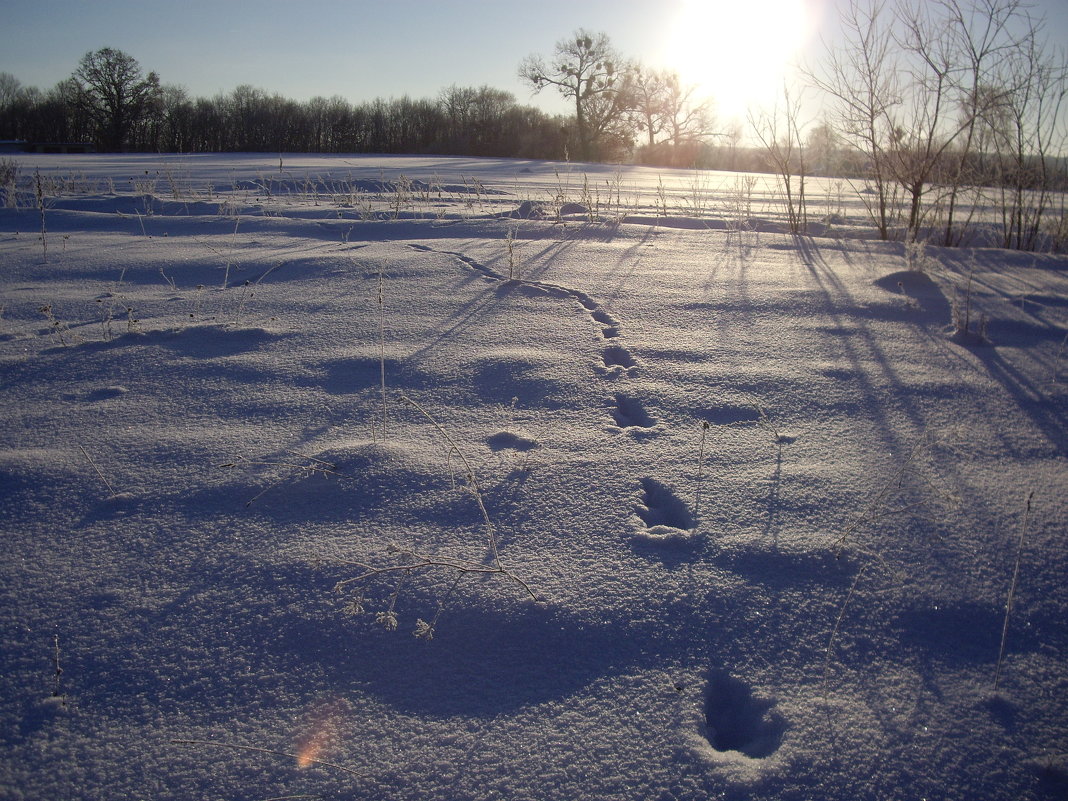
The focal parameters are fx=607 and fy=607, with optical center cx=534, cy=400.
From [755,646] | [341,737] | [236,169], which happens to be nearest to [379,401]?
[341,737]

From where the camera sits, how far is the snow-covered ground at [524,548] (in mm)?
1015

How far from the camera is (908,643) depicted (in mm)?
1232

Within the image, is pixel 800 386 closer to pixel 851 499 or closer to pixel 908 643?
pixel 851 499

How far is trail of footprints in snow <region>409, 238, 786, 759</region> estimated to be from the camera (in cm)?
106

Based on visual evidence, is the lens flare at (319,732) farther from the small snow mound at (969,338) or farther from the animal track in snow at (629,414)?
the small snow mound at (969,338)

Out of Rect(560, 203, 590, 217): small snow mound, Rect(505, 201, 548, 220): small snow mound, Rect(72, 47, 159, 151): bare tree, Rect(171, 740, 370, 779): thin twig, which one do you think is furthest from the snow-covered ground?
Rect(72, 47, 159, 151): bare tree

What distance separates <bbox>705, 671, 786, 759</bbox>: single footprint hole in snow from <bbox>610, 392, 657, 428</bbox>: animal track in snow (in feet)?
3.06

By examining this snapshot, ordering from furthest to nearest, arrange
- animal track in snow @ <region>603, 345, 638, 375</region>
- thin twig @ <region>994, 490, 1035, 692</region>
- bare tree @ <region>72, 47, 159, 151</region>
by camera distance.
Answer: bare tree @ <region>72, 47, 159, 151</region>
animal track in snow @ <region>603, 345, 638, 375</region>
thin twig @ <region>994, 490, 1035, 692</region>

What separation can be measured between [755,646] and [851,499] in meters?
0.63

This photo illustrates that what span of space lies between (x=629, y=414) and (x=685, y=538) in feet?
2.13

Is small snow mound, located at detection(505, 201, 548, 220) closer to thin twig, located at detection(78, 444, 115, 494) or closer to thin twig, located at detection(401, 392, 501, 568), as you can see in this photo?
thin twig, located at detection(401, 392, 501, 568)

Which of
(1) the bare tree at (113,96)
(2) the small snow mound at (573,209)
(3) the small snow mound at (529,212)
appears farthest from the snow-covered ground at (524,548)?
(1) the bare tree at (113,96)

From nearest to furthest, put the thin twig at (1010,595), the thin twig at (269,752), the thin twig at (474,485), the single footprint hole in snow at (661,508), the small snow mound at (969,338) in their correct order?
the thin twig at (269,752) < the thin twig at (1010,595) < the thin twig at (474,485) < the single footprint hole in snow at (661,508) < the small snow mound at (969,338)

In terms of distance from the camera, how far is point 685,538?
1.47 m
